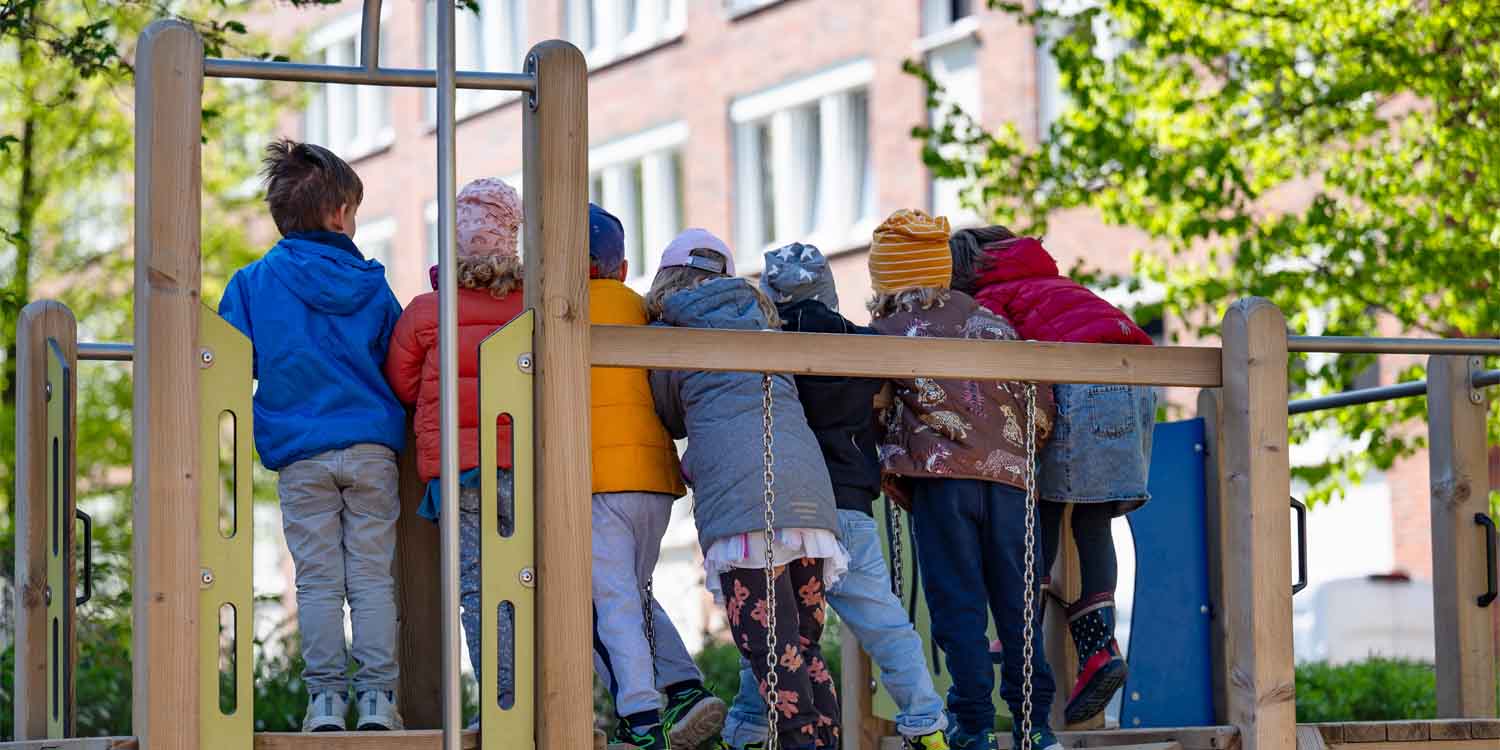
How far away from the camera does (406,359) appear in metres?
6.29

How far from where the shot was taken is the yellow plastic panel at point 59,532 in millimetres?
6570

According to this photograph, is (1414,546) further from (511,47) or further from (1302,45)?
(511,47)

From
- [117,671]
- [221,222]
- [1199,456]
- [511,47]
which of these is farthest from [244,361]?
[511,47]

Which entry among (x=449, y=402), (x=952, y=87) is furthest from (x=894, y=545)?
(x=952, y=87)

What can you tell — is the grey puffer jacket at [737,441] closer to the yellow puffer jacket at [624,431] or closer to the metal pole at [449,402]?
the yellow puffer jacket at [624,431]

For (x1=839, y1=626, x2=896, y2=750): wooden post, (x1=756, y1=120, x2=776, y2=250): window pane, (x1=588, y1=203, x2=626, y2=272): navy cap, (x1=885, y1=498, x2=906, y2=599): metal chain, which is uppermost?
(x1=756, y1=120, x2=776, y2=250): window pane

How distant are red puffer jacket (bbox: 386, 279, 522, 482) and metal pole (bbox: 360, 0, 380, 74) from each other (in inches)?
34.0

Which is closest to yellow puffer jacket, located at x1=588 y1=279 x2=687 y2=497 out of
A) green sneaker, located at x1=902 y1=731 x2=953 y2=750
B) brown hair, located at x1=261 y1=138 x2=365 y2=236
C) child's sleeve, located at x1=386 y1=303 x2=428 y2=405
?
child's sleeve, located at x1=386 y1=303 x2=428 y2=405

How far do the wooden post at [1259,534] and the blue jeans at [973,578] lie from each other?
26.1 inches

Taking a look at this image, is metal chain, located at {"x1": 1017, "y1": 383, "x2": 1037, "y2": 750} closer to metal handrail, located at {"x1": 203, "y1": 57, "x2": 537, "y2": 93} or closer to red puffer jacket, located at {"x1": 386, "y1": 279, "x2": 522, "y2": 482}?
red puffer jacket, located at {"x1": 386, "y1": 279, "x2": 522, "y2": 482}

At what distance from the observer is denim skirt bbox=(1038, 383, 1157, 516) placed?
7.18m

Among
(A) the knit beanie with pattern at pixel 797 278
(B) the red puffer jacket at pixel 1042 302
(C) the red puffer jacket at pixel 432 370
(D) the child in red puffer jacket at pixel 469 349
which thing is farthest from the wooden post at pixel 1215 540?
(C) the red puffer jacket at pixel 432 370

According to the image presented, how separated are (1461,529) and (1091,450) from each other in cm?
167

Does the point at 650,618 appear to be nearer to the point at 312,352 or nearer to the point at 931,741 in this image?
the point at 931,741
